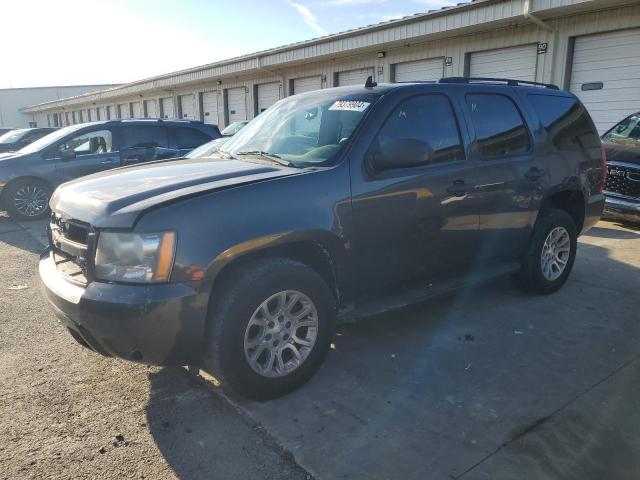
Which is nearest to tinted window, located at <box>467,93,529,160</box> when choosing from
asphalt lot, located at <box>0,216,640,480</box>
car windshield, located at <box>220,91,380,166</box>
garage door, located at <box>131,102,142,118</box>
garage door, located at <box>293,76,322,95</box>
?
car windshield, located at <box>220,91,380,166</box>

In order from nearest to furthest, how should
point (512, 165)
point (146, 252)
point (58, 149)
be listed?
point (146, 252) → point (512, 165) → point (58, 149)

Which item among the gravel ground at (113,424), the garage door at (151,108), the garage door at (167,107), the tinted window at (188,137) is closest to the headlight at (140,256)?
the gravel ground at (113,424)

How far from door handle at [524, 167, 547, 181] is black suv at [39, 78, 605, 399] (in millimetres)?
22

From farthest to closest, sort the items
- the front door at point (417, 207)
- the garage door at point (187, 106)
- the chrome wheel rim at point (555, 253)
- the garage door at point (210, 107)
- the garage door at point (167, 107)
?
the garage door at point (167, 107), the garage door at point (187, 106), the garage door at point (210, 107), the chrome wheel rim at point (555, 253), the front door at point (417, 207)

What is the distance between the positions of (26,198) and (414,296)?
8.31 metres

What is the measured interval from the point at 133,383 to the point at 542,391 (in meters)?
2.62

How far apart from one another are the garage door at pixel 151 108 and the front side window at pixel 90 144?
947 inches

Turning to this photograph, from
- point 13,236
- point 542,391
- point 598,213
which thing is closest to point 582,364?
point 542,391

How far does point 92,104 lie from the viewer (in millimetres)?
42719

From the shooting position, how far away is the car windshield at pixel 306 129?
3488mm

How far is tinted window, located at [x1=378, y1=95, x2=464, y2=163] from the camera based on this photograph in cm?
363

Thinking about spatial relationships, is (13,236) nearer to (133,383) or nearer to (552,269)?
(133,383)

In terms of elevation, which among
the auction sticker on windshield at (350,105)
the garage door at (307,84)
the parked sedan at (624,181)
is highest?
the garage door at (307,84)

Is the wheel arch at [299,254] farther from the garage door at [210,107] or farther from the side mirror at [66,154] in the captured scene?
the garage door at [210,107]
